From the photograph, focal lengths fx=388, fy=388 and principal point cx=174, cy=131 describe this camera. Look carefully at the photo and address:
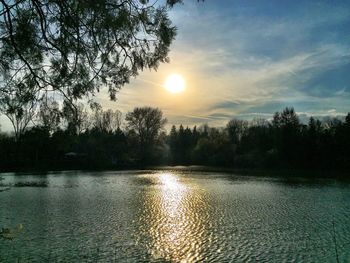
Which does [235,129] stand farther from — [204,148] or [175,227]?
[175,227]

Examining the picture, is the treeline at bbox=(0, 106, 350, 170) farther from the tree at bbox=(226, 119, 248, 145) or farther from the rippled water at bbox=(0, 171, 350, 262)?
the rippled water at bbox=(0, 171, 350, 262)

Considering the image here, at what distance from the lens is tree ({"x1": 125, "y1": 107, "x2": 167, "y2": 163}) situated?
63594 mm

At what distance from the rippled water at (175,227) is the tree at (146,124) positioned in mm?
43702

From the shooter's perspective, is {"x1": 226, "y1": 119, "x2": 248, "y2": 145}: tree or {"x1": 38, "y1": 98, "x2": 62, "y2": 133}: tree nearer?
{"x1": 38, "y1": 98, "x2": 62, "y2": 133}: tree

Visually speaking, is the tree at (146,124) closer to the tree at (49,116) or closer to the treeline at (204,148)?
the treeline at (204,148)

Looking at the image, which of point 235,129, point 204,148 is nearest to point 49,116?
point 204,148

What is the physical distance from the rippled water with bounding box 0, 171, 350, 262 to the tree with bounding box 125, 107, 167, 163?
1721 inches

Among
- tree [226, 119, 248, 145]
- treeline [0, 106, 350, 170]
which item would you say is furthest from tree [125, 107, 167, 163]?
tree [226, 119, 248, 145]

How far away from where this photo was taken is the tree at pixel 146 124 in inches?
2504

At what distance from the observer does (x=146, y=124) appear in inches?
2539

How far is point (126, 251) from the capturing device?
8.89 meters

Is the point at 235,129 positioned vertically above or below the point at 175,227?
above

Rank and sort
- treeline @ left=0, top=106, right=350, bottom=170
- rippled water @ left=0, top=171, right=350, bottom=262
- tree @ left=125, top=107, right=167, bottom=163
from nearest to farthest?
1. rippled water @ left=0, top=171, right=350, bottom=262
2. treeline @ left=0, top=106, right=350, bottom=170
3. tree @ left=125, top=107, right=167, bottom=163

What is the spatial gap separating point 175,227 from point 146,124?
53.0 meters
